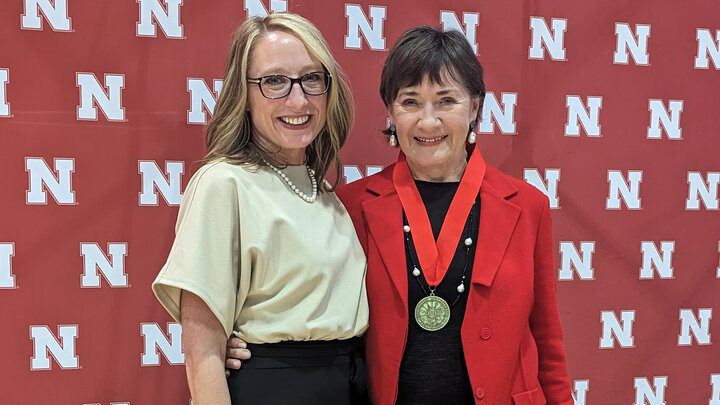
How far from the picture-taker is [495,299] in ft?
5.47

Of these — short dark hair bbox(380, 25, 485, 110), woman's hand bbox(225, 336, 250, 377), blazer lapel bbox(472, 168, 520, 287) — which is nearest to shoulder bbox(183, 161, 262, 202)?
woman's hand bbox(225, 336, 250, 377)

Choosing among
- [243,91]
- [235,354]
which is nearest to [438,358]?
[235,354]

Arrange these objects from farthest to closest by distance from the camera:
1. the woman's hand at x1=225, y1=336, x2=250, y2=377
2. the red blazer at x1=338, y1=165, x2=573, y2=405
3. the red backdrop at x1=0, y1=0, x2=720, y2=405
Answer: the red backdrop at x1=0, y1=0, x2=720, y2=405, the red blazer at x1=338, y1=165, x2=573, y2=405, the woman's hand at x1=225, y1=336, x2=250, y2=377

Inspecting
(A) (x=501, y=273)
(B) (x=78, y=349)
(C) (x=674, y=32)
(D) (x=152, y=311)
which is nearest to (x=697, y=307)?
(C) (x=674, y=32)

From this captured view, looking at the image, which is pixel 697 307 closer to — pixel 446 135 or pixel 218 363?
pixel 446 135

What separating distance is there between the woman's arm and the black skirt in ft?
0.28

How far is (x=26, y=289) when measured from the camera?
2098mm

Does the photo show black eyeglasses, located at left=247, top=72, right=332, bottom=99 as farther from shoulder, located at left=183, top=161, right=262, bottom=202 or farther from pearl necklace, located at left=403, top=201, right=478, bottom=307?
pearl necklace, located at left=403, top=201, right=478, bottom=307

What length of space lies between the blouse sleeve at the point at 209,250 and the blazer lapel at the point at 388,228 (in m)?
0.47

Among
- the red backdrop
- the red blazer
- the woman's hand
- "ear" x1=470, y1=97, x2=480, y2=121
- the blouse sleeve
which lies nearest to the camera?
the blouse sleeve

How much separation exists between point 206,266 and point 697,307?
240 cm

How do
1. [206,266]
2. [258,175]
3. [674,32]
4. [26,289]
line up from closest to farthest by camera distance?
1. [206,266]
2. [258,175]
3. [26,289]
4. [674,32]

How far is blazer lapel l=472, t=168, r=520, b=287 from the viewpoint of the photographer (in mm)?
1659

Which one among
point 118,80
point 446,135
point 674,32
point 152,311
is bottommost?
point 152,311
